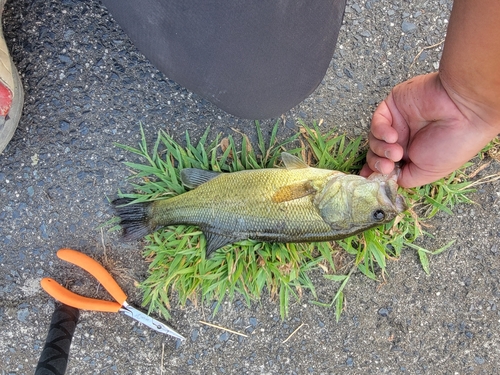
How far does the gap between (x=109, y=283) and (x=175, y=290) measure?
1.52 feet

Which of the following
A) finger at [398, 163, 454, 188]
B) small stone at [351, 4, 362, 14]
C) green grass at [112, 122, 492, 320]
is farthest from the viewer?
small stone at [351, 4, 362, 14]

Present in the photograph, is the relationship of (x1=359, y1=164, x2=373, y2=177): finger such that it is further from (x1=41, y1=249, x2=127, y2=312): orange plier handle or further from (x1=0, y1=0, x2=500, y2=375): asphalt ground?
(x1=41, y1=249, x2=127, y2=312): orange plier handle

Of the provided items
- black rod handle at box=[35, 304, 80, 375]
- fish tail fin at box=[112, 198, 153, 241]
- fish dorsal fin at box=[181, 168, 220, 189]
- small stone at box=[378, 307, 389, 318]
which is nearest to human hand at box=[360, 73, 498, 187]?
small stone at box=[378, 307, 389, 318]

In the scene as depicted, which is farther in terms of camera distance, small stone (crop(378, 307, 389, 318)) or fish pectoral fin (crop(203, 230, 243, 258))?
small stone (crop(378, 307, 389, 318))

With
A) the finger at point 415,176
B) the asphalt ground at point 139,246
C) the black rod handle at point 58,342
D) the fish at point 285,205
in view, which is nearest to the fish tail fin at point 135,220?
the fish at point 285,205

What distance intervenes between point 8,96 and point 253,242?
6.11 feet

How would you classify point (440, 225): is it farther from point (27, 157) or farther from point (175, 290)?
point (27, 157)

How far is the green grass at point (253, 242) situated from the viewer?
280 centimetres

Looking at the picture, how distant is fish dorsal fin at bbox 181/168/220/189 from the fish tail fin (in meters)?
0.31

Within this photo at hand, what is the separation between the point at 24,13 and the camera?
2.78 m

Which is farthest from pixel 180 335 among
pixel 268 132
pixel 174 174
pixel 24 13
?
pixel 24 13

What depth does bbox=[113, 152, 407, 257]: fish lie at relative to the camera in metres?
2.35

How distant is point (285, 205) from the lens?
2.41 metres

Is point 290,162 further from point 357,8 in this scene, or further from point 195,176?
point 357,8
